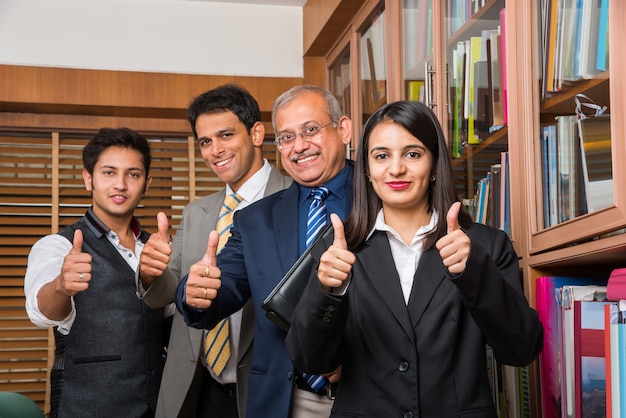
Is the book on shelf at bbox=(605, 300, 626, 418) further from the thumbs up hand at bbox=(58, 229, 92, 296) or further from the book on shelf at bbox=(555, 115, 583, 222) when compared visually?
the thumbs up hand at bbox=(58, 229, 92, 296)

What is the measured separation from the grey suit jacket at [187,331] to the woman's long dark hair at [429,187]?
679mm

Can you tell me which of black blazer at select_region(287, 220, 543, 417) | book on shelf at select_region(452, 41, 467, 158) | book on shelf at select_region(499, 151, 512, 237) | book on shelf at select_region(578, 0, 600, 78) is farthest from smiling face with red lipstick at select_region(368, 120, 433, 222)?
book on shelf at select_region(452, 41, 467, 158)

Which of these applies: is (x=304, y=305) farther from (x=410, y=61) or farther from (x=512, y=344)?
(x=410, y=61)

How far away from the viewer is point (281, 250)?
2146 mm

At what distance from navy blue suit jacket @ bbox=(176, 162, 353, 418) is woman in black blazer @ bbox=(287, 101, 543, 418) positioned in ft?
1.03

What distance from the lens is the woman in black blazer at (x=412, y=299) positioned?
1587 millimetres

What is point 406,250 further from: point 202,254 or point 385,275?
point 202,254

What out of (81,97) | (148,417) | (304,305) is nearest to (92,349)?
(148,417)

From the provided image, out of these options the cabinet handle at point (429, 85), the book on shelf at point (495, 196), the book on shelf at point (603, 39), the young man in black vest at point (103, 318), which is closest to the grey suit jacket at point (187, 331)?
the young man in black vest at point (103, 318)

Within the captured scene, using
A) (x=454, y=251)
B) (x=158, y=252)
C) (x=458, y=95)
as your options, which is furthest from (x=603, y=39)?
(x=158, y=252)

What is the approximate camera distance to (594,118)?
1.74m

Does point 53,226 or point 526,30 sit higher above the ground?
point 526,30

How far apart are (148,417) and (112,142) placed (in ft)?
2.80

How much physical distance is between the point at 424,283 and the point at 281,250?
0.54 meters
